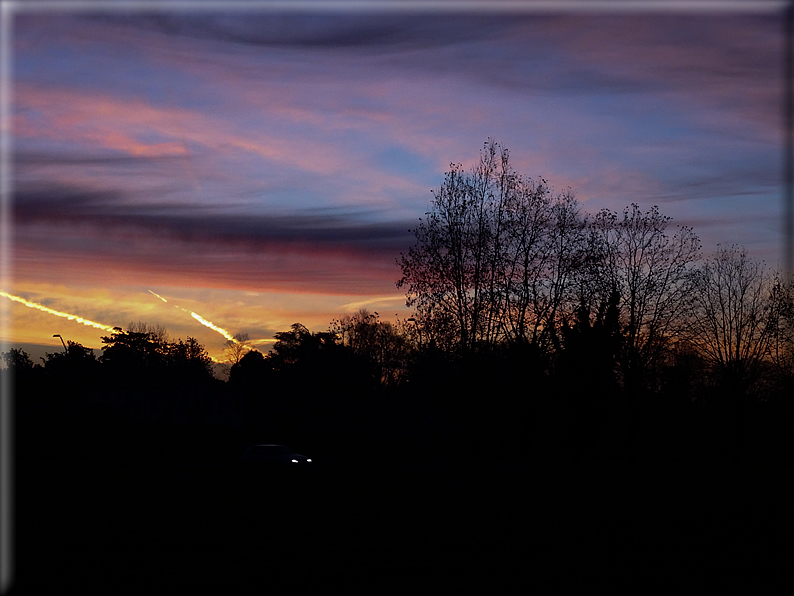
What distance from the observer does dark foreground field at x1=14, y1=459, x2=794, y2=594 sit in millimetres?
12039

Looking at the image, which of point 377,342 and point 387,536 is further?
point 377,342

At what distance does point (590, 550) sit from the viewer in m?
14.8

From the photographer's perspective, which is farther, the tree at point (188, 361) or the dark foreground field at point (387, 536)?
the tree at point (188, 361)

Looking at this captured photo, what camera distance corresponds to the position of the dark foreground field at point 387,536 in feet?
39.5

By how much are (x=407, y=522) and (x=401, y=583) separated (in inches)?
247

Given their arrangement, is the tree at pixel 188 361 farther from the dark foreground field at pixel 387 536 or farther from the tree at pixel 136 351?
the dark foreground field at pixel 387 536

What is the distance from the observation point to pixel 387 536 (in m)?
16.0

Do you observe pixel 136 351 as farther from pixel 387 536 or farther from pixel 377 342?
pixel 387 536

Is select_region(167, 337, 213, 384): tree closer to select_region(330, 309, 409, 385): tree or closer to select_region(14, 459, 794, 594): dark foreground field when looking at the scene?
select_region(330, 309, 409, 385): tree

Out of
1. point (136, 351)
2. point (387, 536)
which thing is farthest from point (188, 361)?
point (387, 536)

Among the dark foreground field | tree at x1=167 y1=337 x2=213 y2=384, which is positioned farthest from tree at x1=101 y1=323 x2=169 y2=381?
the dark foreground field

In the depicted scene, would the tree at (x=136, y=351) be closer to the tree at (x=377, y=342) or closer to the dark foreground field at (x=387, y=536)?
the tree at (x=377, y=342)

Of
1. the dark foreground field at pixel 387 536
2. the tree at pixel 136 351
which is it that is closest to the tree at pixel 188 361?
Answer: the tree at pixel 136 351

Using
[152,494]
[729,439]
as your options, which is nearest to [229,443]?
[152,494]
